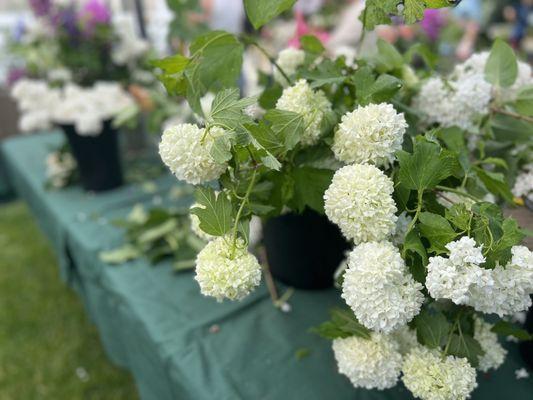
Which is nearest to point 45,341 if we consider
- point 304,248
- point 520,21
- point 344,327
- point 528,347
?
point 304,248

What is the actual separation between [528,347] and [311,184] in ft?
1.48

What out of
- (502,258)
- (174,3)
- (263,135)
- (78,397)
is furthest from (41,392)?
(502,258)

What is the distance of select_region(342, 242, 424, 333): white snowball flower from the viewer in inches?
17.1

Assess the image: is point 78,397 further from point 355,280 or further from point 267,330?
point 355,280

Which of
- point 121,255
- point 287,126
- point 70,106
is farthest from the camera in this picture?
point 70,106

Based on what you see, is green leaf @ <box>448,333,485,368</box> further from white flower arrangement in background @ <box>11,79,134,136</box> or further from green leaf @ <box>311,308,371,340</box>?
white flower arrangement in background @ <box>11,79,134,136</box>

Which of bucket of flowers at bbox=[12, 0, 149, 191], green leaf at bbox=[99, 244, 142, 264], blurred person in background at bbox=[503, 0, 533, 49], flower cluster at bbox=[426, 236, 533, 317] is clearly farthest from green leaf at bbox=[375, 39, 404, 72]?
blurred person in background at bbox=[503, 0, 533, 49]

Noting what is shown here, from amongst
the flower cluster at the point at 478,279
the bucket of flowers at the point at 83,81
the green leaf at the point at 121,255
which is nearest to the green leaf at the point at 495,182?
the flower cluster at the point at 478,279

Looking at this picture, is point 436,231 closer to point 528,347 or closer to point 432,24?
point 528,347

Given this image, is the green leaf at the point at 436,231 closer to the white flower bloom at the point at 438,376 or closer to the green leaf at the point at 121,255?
the white flower bloom at the point at 438,376

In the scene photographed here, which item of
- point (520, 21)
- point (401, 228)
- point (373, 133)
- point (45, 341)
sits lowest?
point (45, 341)

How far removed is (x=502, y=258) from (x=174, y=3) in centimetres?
93

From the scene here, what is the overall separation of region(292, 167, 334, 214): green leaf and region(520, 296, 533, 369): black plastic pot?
0.37 m

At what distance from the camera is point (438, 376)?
49cm
